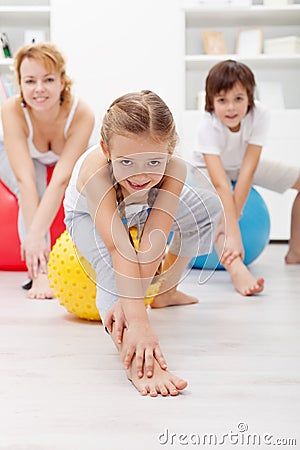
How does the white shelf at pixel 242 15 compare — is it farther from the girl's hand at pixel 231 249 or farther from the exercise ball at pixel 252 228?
the girl's hand at pixel 231 249

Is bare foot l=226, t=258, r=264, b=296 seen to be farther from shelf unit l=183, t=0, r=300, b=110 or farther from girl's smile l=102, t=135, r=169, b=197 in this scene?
shelf unit l=183, t=0, r=300, b=110

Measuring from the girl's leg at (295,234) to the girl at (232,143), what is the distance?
0.32 metres

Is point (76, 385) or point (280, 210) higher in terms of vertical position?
point (76, 385)

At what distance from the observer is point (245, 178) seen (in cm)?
237

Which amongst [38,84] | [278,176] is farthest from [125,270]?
[278,176]

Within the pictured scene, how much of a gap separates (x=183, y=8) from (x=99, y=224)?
2.43 meters

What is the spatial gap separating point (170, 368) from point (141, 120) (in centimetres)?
50

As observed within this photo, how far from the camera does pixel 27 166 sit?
→ 230 cm

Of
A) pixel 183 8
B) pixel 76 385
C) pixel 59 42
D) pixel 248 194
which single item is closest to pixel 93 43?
pixel 59 42

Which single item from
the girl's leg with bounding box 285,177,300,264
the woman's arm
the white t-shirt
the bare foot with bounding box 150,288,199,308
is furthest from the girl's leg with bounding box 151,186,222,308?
the girl's leg with bounding box 285,177,300,264

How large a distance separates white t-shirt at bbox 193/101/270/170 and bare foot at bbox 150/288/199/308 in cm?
59

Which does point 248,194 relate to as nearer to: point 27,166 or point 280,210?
point 27,166

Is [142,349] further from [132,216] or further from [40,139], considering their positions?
[40,139]

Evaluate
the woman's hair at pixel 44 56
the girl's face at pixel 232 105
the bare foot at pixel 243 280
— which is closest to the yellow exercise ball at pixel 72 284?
the bare foot at pixel 243 280
